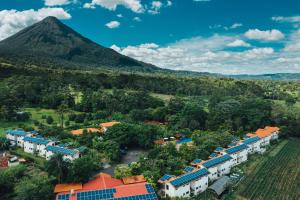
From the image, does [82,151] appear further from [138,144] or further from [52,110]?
[52,110]

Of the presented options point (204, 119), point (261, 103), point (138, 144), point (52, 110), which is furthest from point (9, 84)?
point (261, 103)

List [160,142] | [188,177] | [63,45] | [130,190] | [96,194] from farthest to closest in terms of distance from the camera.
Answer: [63,45], [160,142], [188,177], [130,190], [96,194]

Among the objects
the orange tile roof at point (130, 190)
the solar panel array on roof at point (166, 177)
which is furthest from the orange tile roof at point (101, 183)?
the solar panel array on roof at point (166, 177)

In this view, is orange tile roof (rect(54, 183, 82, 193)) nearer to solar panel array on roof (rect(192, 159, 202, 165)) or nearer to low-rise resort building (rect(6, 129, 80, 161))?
low-rise resort building (rect(6, 129, 80, 161))

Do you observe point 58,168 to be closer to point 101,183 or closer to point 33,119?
point 101,183

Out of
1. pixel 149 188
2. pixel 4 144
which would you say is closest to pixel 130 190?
pixel 149 188

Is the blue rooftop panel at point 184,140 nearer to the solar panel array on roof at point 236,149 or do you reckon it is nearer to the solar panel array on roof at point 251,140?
the solar panel array on roof at point 236,149
